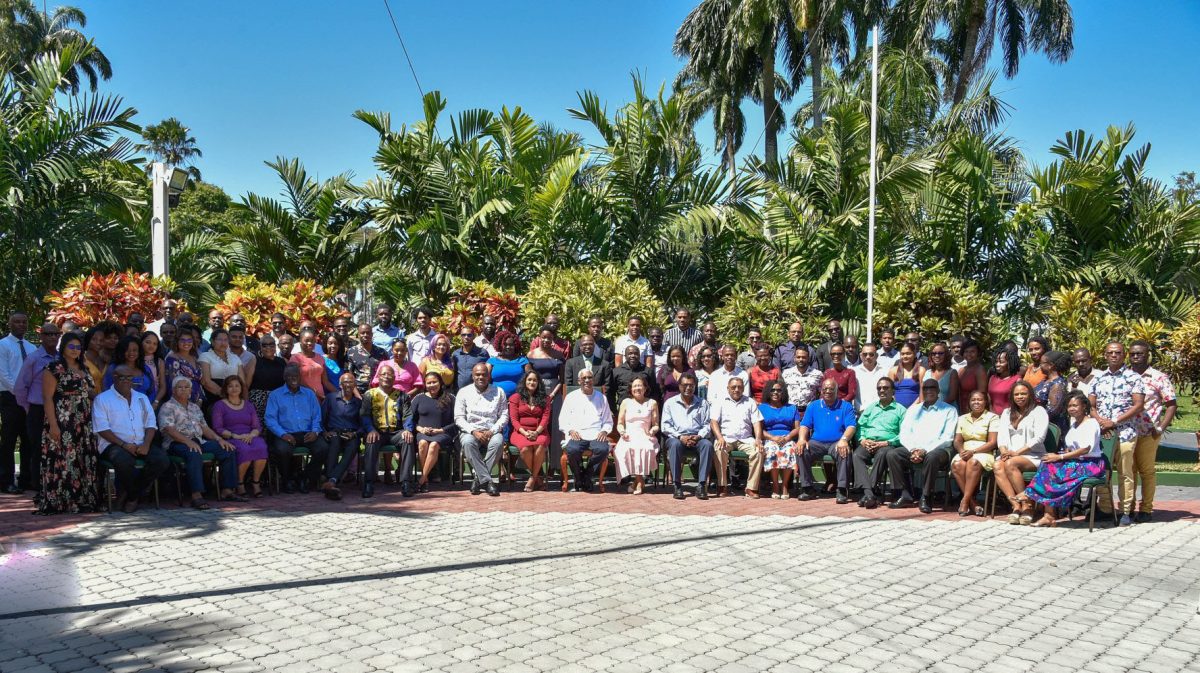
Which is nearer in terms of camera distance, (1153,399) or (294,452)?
(1153,399)

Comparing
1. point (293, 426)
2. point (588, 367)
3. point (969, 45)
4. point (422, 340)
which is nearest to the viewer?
point (293, 426)

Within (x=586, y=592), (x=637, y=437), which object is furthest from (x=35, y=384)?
(x=586, y=592)

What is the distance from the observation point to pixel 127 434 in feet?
30.4

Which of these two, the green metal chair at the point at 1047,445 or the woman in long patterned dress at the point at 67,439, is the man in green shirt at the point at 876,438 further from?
the woman in long patterned dress at the point at 67,439

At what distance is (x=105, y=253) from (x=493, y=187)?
19.3 feet

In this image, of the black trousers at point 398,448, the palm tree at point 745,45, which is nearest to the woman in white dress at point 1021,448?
the black trousers at point 398,448

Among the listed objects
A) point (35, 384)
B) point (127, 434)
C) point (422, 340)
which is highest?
point (422, 340)

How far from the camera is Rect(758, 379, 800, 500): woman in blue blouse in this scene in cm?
1061

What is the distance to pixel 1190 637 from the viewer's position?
17.9 ft

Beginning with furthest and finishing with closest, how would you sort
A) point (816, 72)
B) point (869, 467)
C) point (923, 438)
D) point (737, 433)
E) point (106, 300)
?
point (816, 72) < point (106, 300) < point (737, 433) < point (869, 467) < point (923, 438)

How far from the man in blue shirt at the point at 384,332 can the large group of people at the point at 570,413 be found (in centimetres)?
10

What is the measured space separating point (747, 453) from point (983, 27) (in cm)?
2365

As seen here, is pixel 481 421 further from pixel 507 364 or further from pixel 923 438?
pixel 923 438

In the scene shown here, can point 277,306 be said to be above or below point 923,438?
above
